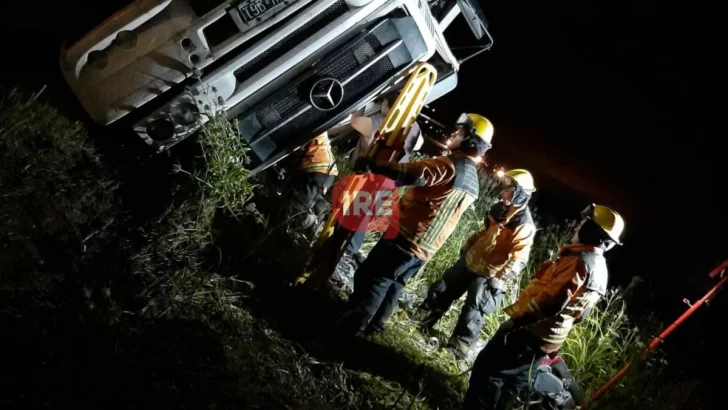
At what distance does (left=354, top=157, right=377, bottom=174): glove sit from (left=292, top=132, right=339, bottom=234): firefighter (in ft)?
2.26

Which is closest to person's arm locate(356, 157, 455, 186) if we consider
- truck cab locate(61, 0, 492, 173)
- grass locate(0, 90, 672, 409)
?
truck cab locate(61, 0, 492, 173)

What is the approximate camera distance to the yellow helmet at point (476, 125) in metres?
4.99

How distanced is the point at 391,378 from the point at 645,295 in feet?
25.1

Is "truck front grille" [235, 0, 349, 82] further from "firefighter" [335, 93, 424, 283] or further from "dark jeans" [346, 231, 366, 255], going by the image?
"dark jeans" [346, 231, 366, 255]

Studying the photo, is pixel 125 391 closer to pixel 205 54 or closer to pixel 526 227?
pixel 205 54

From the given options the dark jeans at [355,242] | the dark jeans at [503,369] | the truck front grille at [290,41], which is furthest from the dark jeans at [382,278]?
the truck front grille at [290,41]

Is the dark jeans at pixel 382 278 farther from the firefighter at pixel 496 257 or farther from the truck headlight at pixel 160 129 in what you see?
the truck headlight at pixel 160 129

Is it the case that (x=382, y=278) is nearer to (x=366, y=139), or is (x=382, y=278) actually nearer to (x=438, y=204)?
(x=438, y=204)

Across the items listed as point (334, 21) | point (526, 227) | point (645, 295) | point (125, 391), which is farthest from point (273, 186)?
point (645, 295)

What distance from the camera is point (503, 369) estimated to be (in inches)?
187

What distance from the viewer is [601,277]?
4.66 meters

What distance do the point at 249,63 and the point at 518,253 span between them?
3214 millimetres

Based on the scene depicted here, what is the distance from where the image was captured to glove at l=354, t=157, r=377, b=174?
14.1 ft

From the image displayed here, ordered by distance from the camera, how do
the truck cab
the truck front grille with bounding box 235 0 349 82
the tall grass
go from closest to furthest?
the truck cab
the truck front grille with bounding box 235 0 349 82
the tall grass
